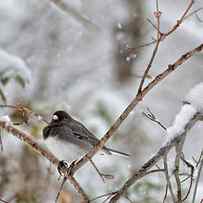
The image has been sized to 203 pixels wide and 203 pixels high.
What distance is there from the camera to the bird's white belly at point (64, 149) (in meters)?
2.74

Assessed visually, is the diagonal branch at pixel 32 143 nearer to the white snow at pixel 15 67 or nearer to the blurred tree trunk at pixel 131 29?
the white snow at pixel 15 67

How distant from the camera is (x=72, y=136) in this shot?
2.81 metres

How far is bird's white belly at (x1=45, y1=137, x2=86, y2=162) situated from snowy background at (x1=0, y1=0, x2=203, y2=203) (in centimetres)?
32

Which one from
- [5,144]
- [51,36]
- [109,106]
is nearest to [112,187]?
[5,144]

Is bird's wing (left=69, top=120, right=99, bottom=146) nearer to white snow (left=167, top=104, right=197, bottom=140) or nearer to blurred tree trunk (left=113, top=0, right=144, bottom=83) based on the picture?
white snow (left=167, top=104, right=197, bottom=140)

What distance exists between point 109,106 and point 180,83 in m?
1.50

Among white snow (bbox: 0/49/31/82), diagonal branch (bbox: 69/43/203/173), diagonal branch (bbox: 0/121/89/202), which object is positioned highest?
white snow (bbox: 0/49/31/82)

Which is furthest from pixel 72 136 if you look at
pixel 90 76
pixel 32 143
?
pixel 90 76

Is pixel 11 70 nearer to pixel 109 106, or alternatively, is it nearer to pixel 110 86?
pixel 109 106

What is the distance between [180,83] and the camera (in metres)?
6.59

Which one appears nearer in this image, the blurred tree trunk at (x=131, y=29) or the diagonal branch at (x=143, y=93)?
the diagonal branch at (x=143, y=93)

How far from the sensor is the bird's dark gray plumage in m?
2.77

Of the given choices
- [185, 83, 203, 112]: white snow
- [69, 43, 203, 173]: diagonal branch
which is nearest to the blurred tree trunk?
[185, 83, 203, 112]: white snow

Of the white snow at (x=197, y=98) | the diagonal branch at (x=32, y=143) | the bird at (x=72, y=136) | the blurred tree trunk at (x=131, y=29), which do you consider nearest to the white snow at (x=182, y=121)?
the white snow at (x=197, y=98)
